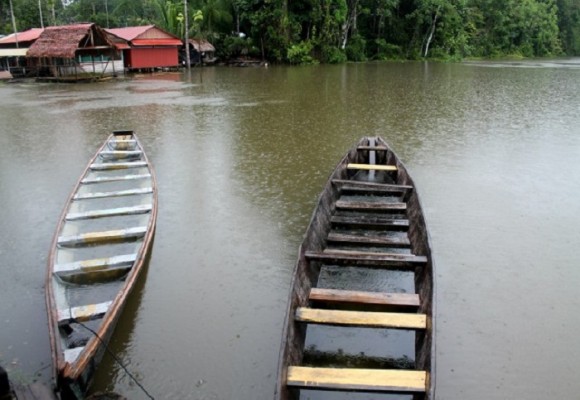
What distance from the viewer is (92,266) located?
17.7ft

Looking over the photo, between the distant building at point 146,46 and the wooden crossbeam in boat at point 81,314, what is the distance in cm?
2858

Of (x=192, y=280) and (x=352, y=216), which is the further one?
(x=352, y=216)

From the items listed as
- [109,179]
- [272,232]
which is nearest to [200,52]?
[109,179]

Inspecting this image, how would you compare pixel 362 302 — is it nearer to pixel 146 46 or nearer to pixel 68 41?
pixel 68 41

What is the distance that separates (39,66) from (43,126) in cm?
1689

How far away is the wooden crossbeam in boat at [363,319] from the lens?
14.2 ft

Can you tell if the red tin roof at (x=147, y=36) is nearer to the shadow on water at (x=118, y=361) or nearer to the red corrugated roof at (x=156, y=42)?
the red corrugated roof at (x=156, y=42)

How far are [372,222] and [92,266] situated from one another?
3.50m

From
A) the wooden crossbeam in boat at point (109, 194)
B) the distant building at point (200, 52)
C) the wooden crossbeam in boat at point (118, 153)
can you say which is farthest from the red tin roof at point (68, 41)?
the wooden crossbeam in boat at point (109, 194)

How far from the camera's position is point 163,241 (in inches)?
276

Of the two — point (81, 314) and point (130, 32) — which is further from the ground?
point (130, 32)

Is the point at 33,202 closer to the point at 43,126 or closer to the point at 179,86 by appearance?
the point at 43,126

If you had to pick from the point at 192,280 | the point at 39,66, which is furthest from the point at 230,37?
the point at 192,280

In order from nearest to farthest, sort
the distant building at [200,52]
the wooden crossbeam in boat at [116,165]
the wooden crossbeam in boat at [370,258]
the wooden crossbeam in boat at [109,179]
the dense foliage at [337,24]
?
1. the wooden crossbeam in boat at [370,258]
2. the wooden crossbeam in boat at [109,179]
3. the wooden crossbeam in boat at [116,165]
4. the distant building at [200,52]
5. the dense foliage at [337,24]
